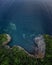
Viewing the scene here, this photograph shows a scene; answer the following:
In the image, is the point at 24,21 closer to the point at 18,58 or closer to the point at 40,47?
the point at 40,47

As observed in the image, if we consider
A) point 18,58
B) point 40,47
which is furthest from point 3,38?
point 40,47

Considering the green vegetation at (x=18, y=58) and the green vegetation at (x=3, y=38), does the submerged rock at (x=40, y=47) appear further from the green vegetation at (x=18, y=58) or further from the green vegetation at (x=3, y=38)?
the green vegetation at (x=3, y=38)

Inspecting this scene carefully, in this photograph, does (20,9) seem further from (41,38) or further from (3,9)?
(41,38)

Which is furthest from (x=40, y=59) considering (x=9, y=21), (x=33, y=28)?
(x=9, y=21)

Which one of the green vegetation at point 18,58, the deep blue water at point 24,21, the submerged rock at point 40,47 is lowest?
the green vegetation at point 18,58

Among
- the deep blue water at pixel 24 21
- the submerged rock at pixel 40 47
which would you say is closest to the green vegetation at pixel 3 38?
the deep blue water at pixel 24 21

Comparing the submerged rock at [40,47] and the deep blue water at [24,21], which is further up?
the deep blue water at [24,21]

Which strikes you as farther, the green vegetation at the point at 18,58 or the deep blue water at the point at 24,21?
the deep blue water at the point at 24,21
